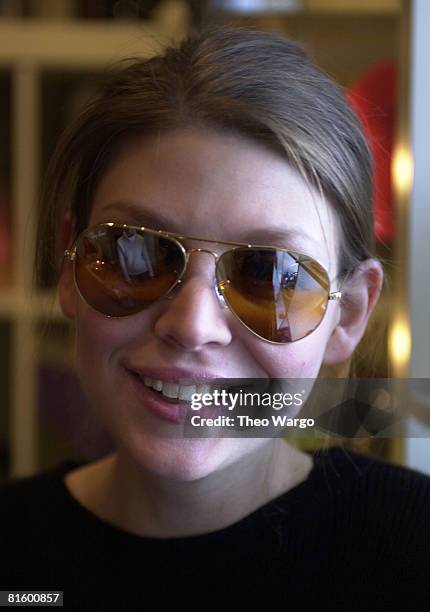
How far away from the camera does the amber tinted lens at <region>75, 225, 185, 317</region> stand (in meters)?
0.52

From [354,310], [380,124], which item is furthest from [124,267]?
[380,124]

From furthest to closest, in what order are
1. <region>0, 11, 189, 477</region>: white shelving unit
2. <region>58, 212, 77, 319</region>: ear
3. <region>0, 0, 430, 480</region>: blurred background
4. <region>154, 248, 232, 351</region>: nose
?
<region>0, 11, 189, 477</region>: white shelving unit, <region>0, 0, 430, 480</region>: blurred background, <region>58, 212, 77, 319</region>: ear, <region>154, 248, 232, 351</region>: nose

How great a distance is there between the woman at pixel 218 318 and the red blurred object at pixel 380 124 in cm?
8

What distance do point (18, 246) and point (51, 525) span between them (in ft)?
2.80

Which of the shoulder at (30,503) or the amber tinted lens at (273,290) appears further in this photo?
the shoulder at (30,503)

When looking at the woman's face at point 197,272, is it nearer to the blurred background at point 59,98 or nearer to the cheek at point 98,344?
the cheek at point 98,344

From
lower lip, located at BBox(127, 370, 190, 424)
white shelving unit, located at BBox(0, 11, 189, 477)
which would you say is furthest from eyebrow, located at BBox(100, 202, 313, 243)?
white shelving unit, located at BBox(0, 11, 189, 477)

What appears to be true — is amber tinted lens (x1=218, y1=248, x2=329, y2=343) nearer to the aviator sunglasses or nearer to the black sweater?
the aviator sunglasses

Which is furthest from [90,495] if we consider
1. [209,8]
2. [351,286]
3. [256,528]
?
[209,8]

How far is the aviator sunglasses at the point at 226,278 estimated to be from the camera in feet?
1.69

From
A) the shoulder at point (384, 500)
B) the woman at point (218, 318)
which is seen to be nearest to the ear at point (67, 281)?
the woman at point (218, 318)

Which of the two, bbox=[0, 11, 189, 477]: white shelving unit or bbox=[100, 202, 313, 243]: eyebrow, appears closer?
bbox=[100, 202, 313, 243]: eyebrow

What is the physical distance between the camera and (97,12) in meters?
1.43

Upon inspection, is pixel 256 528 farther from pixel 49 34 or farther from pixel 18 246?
pixel 49 34
